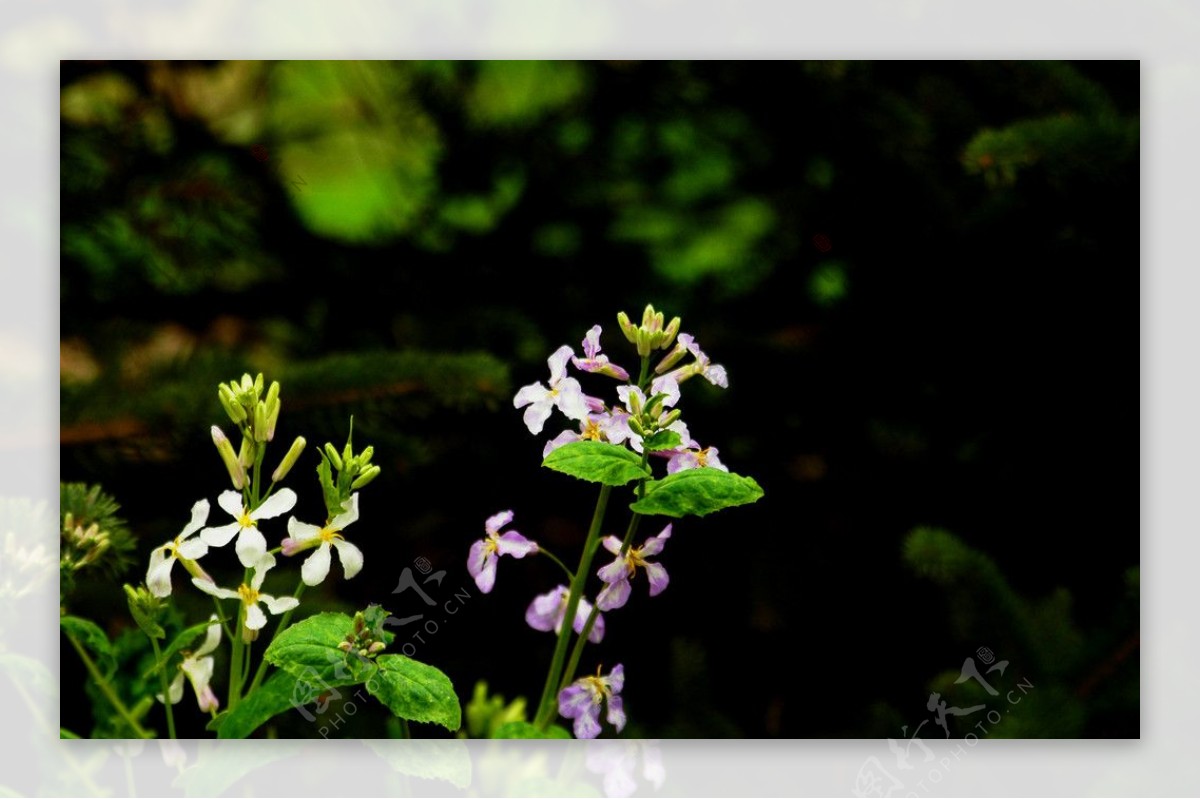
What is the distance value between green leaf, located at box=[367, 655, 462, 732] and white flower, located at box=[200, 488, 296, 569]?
0.12 metres

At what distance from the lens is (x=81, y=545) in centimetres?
102

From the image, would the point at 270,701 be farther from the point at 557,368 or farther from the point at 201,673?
the point at 557,368

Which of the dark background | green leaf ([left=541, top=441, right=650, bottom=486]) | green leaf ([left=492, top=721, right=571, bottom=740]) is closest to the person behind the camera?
green leaf ([left=541, top=441, right=650, bottom=486])

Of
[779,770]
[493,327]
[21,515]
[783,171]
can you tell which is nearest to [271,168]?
[493,327]

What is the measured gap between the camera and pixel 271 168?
4.36 feet

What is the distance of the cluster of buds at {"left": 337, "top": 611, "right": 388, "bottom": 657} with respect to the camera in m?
0.83

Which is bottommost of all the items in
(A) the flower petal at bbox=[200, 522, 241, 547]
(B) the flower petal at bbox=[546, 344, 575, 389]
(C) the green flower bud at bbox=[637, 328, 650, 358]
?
(A) the flower petal at bbox=[200, 522, 241, 547]

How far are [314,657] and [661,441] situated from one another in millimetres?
283

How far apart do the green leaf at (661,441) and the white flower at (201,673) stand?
1.16 feet

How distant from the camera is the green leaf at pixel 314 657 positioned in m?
0.82

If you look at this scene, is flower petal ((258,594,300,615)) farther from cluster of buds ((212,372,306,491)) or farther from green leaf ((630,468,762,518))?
green leaf ((630,468,762,518))

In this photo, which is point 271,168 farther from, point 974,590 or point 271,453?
point 974,590

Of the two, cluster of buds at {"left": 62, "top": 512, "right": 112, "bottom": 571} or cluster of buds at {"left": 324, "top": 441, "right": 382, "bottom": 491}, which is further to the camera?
cluster of buds at {"left": 62, "top": 512, "right": 112, "bottom": 571}

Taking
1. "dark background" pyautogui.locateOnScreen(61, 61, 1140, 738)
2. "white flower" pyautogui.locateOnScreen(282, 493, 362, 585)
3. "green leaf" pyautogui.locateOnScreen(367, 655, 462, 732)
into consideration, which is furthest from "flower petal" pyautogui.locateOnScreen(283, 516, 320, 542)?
"dark background" pyautogui.locateOnScreen(61, 61, 1140, 738)
